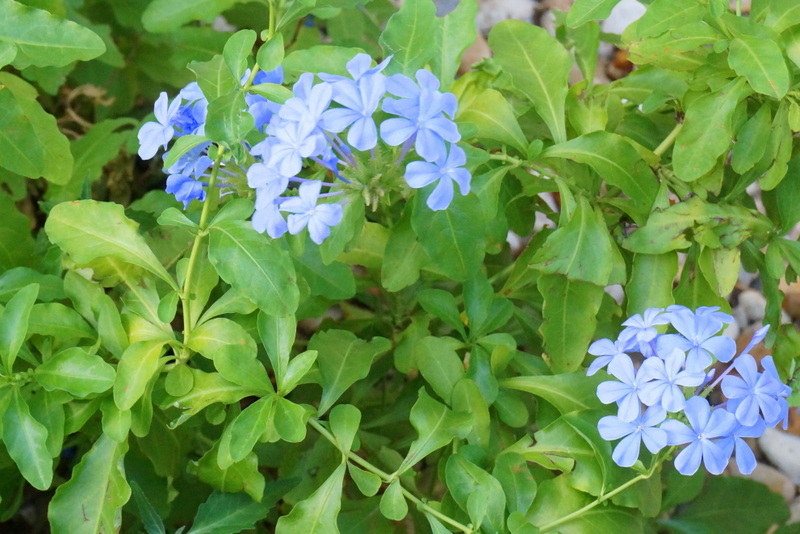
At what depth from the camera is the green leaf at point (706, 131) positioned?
111cm

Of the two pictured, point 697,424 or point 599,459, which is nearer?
point 697,424

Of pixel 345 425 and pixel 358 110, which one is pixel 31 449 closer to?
pixel 345 425

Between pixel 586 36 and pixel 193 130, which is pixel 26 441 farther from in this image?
pixel 586 36

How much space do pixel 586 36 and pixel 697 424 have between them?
765 millimetres

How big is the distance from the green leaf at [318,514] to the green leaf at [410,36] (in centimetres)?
54

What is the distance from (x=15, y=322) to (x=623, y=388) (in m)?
0.76

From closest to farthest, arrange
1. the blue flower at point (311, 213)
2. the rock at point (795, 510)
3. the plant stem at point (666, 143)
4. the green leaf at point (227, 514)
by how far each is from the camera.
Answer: the blue flower at point (311, 213) < the green leaf at point (227, 514) < the plant stem at point (666, 143) < the rock at point (795, 510)

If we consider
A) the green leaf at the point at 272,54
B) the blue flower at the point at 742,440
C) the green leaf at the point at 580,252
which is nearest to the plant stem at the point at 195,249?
the green leaf at the point at 272,54

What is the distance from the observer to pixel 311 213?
0.86 meters

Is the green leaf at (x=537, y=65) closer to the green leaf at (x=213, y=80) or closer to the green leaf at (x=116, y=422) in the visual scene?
the green leaf at (x=213, y=80)

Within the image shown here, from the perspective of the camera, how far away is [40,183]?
1.94 meters

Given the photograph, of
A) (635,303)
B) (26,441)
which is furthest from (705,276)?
(26,441)

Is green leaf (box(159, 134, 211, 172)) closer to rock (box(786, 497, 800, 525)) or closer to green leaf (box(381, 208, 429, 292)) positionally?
green leaf (box(381, 208, 429, 292))

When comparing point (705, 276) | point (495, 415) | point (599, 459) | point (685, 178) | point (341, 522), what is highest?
point (685, 178)
